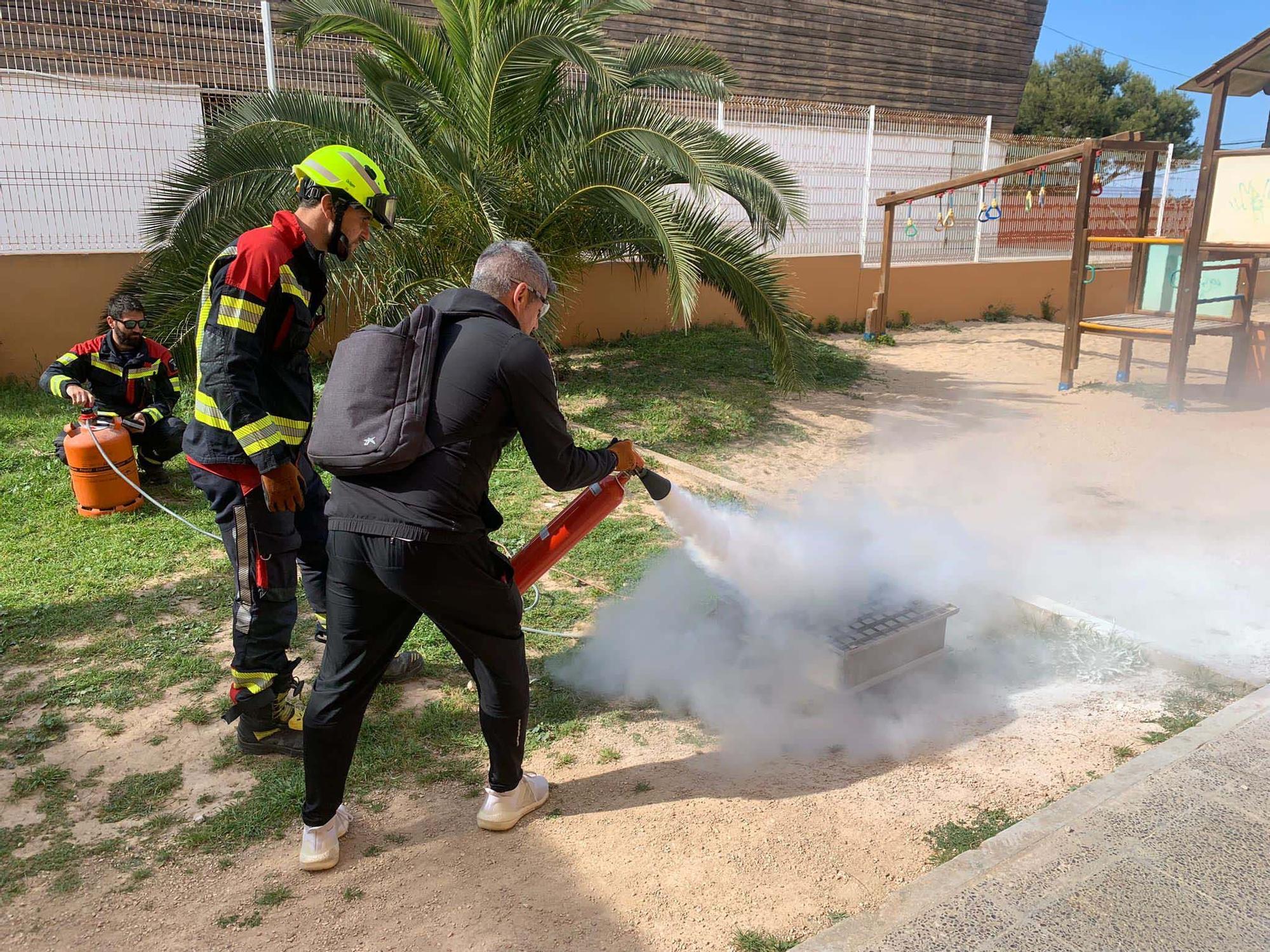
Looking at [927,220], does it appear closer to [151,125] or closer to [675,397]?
[675,397]

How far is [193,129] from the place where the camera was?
876 centimetres

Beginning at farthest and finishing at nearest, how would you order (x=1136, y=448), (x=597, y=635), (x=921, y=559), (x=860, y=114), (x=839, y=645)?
(x=860, y=114), (x=1136, y=448), (x=921, y=559), (x=597, y=635), (x=839, y=645)

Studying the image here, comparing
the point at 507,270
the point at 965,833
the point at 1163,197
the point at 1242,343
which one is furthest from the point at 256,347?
the point at 1163,197

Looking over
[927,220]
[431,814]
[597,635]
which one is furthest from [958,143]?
[431,814]

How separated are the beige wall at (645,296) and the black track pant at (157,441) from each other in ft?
10.0

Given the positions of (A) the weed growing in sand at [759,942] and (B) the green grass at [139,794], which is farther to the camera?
(B) the green grass at [139,794]

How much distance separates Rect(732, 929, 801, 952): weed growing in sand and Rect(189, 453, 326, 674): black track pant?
183 cm

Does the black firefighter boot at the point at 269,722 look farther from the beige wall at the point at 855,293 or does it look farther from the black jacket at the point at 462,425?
the beige wall at the point at 855,293

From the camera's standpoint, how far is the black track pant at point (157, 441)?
237 inches

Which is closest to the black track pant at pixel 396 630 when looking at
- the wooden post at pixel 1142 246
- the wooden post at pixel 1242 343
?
the wooden post at pixel 1242 343

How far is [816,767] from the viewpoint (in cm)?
338

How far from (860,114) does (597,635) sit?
11396mm

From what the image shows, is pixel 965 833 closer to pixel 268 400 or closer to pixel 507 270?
pixel 507 270

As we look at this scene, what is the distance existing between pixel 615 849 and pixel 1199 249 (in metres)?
9.23
